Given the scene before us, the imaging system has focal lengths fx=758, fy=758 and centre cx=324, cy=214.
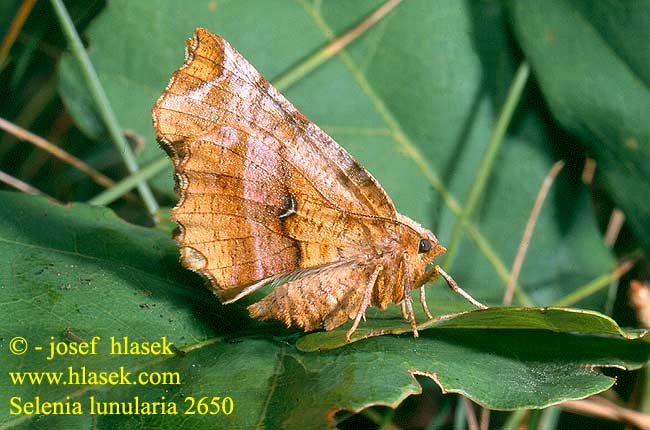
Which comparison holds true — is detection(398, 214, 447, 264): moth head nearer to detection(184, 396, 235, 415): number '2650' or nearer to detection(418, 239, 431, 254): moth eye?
detection(418, 239, 431, 254): moth eye

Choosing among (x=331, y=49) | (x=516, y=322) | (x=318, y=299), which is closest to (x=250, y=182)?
(x=318, y=299)

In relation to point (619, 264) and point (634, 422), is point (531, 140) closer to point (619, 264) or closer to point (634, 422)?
point (619, 264)

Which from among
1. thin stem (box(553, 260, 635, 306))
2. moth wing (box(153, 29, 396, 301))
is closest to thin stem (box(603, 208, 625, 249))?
thin stem (box(553, 260, 635, 306))

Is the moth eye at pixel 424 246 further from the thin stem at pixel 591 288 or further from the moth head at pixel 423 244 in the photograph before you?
the thin stem at pixel 591 288

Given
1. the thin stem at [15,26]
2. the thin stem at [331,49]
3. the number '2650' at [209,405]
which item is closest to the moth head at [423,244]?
the number '2650' at [209,405]

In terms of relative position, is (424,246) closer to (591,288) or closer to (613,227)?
(591,288)

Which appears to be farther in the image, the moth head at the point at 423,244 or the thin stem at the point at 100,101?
the thin stem at the point at 100,101
